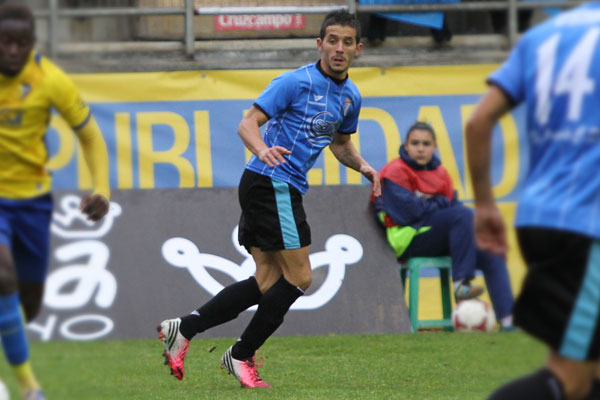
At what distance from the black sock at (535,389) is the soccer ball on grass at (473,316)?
17.6ft

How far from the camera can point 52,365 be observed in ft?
15.6

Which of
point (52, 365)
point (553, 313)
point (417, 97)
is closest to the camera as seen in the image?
point (553, 313)

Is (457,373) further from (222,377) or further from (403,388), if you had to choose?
(222,377)

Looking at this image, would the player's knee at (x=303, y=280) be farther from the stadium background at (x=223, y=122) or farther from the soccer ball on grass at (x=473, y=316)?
the soccer ball on grass at (x=473, y=316)

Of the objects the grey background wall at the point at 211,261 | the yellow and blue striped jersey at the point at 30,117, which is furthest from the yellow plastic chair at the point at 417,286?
the yellow and blue striped jersey at the point at 30,117

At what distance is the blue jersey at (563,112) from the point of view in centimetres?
318

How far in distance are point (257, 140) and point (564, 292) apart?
2895 millimetres

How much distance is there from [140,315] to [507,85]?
5686 millimetres

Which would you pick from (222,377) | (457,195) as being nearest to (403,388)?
(222,377)

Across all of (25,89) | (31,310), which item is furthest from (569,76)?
(31,310)

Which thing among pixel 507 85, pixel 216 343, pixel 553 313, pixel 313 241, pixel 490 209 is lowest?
pixel 216 343

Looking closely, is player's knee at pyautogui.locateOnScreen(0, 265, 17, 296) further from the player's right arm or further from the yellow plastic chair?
the yellow plastic chair

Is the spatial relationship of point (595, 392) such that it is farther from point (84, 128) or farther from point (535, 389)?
point (84, 128)

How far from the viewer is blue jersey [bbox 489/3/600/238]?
125 inches
